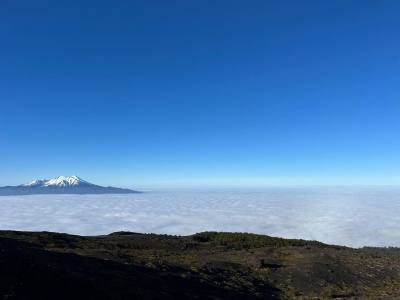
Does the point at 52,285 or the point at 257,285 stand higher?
the point at 52,285

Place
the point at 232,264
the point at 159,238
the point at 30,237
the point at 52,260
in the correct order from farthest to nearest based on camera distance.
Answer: the point at 159,238
the point at 30,237
the point at 232,264
the point at 52,260

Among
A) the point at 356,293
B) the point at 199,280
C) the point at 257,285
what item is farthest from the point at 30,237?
the point at 356,293

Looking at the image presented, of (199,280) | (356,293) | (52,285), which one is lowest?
(356,293)

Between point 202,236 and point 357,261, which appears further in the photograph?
point 202,236

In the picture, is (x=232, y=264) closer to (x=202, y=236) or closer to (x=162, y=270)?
(x=162, y=270)

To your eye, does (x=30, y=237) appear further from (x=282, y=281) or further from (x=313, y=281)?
(x=313, y=281)

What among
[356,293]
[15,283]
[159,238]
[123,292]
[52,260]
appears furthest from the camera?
[159,238]
